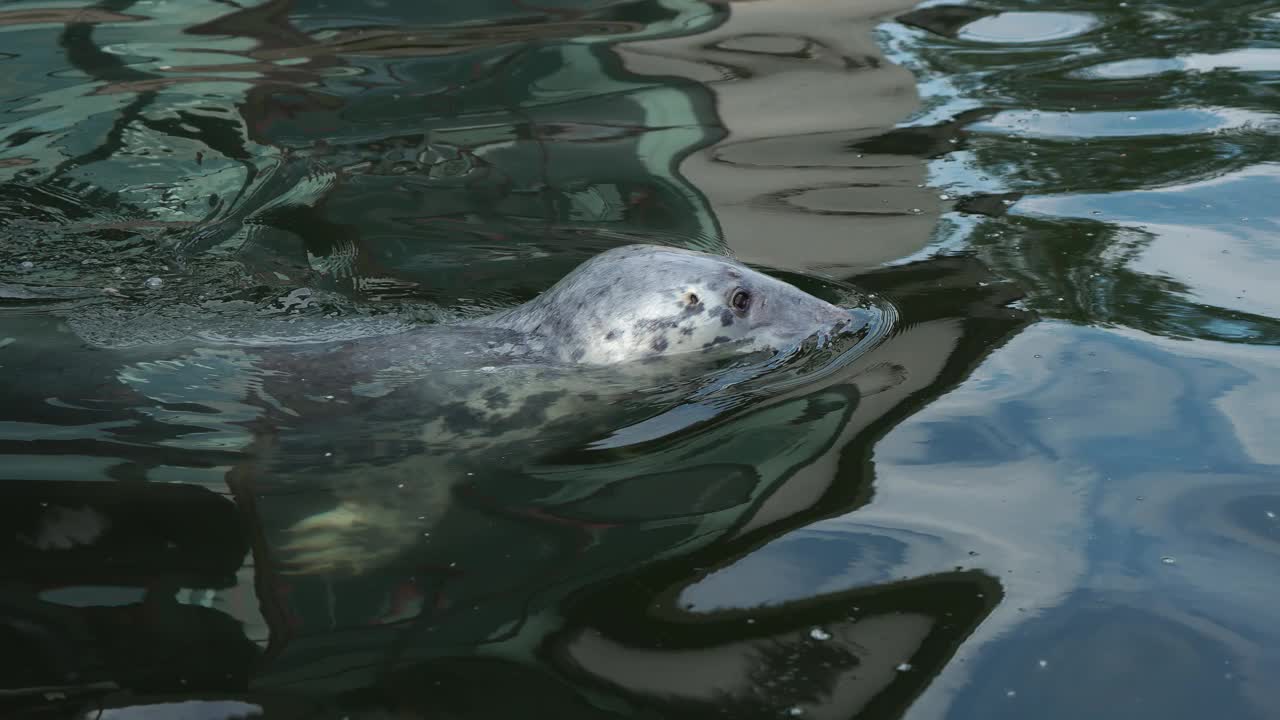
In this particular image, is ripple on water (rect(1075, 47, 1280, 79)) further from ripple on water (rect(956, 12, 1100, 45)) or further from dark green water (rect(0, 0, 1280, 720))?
ripple on water (rect(956, 12, 1100, 45))

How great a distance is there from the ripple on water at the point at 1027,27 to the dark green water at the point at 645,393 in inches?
4.4

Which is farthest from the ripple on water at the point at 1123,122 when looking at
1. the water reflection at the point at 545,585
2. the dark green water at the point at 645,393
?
the water reflection at the point at 545,585

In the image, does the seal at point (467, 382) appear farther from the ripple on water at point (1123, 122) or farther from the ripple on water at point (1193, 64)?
the ripple on water at point (1193, 64)

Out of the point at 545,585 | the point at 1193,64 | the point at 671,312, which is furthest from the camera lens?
the point at 1193,64

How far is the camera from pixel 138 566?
2.68m

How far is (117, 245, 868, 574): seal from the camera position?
3166 millimetres

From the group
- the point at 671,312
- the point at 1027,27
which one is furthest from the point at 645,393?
the point at 1027,27

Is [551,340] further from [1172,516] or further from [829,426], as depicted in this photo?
[1172,516]

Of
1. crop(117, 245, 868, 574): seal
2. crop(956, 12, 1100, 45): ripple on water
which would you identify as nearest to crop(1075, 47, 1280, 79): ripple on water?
crop(956, 12, 1100, 45): ripple on water

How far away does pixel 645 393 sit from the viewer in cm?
379

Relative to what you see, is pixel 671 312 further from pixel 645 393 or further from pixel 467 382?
pixel 467 382

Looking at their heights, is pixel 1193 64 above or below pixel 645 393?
above

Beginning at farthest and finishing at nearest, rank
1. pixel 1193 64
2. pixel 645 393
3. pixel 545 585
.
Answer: pixel 1193 64 → pixel 645 393 → pixel 545 585

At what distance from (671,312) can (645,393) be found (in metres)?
0.47
